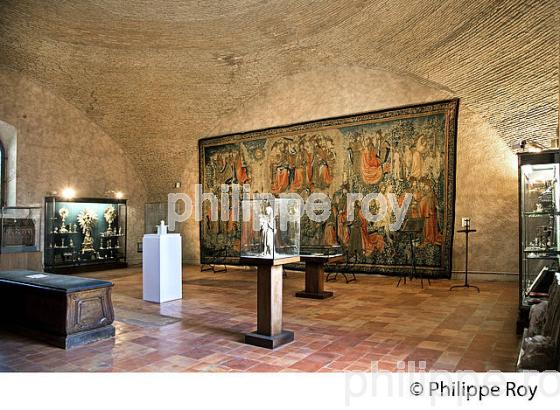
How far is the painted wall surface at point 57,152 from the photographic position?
1306 centimetres

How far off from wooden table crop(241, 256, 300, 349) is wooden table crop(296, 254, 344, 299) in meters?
3.13

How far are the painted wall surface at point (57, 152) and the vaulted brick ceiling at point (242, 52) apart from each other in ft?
1.47

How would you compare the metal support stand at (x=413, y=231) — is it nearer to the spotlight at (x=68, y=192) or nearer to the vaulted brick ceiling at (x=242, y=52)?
the vaulted brick ceiling at (x=242, y=52)

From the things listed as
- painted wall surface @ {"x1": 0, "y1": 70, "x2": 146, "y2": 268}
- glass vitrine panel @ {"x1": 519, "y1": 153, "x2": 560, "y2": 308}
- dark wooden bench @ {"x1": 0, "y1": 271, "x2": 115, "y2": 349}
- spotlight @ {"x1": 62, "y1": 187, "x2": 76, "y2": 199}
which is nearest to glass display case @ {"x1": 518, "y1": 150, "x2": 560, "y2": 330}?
glass vitrine panel @ {"x1": 519, "y1": 153, "x2": 560, "y2": 308}

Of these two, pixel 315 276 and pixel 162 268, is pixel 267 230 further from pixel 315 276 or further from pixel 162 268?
pixel 162 268

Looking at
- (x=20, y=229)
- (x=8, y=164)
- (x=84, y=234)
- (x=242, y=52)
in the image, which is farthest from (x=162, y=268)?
(x=8, y=164)

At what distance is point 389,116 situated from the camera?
1163 centimetres

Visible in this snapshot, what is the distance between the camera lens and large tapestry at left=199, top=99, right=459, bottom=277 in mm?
10852

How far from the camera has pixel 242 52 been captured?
12.2m

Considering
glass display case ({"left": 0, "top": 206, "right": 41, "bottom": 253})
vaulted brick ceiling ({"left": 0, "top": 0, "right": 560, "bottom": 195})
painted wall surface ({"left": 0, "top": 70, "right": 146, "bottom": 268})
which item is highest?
vaulted brick ceiling ({"left": 0, "top": 0, "right": 560, "bottom": 195})

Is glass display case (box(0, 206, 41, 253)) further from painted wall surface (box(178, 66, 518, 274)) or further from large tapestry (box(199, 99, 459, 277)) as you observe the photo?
painted wall surface (box(178, 66, 518, 274))

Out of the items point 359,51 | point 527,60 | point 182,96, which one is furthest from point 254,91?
point 527,60

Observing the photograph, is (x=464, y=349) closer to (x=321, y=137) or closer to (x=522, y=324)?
(x=522, y=324)

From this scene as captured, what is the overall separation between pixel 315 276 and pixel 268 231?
3.54 meters
